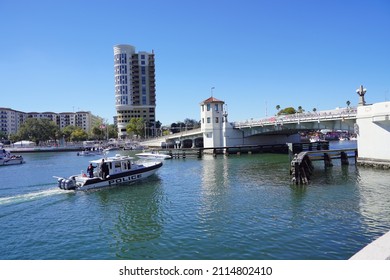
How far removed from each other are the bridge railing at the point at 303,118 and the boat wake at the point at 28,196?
3881cm

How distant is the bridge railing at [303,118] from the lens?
45.6 m

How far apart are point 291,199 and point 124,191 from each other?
1502 centimetres

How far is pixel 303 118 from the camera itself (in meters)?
56.0

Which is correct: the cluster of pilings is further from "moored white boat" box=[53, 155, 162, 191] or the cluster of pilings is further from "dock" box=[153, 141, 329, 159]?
"dock" box=[153, 141, 329, 159]

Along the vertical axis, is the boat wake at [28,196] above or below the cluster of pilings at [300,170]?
below

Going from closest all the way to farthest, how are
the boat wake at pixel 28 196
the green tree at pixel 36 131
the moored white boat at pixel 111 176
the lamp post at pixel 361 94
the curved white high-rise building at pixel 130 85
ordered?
the boat wake at pixel 28 196, the moored white boat at pixel 111 176, the lamp post at pixel 361 94, the green tree at pixel 36 131, the curved white high-rise building at pixel 130 85

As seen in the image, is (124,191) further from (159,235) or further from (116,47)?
(116,47)

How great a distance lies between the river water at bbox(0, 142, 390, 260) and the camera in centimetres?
1438

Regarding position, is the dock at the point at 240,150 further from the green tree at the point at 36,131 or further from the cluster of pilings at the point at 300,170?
the green tree at the point at 36,131

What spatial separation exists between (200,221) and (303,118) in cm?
4259

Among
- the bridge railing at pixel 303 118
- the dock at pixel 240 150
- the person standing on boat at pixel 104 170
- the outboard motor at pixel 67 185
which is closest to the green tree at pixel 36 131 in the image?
the dock at pixel 240 150

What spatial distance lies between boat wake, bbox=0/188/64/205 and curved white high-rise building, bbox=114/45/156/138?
130 m
